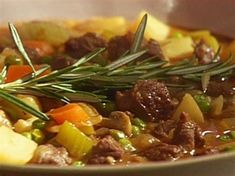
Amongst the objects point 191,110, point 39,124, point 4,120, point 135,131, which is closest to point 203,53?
point 191,110

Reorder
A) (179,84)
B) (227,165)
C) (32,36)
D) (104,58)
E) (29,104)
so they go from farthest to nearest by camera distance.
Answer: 1. (32,36)
2. (104,58)
3. (179,84)
4. (29,104)
5. (227,165)

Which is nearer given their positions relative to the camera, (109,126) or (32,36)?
(109,126)

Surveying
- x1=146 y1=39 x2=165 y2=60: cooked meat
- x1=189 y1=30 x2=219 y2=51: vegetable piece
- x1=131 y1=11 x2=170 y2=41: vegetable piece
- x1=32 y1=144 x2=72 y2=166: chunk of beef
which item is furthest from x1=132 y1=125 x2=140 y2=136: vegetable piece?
x1=131 y1=11 x2=170 y2=41: vegetable piece

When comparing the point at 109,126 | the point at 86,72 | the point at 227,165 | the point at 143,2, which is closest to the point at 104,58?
the point at 86,72

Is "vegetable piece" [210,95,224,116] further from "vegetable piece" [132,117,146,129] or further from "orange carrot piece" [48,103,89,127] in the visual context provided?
"orange carrot piece" [48,103,89,127]

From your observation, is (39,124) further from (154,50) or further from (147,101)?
(154,50)

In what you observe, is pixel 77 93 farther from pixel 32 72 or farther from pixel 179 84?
pixel 179 84

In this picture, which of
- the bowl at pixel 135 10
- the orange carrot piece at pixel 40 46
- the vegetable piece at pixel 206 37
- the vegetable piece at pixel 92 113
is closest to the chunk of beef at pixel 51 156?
the vegetable piece at pixel 92 113
